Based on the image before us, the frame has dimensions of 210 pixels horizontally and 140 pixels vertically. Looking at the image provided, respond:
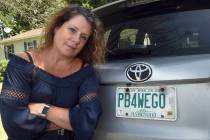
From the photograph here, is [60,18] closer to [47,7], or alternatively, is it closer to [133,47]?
[133,47]

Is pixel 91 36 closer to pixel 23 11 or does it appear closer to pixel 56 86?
pixel 56 86

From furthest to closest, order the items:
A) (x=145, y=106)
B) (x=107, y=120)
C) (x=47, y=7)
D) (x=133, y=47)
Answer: (x=47, y=7) → (x=133, y=47) → (x=107, y=120) → (x=145, y=106)

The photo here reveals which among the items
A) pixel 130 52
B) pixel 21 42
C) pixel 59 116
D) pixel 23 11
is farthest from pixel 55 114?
pixel 21 42

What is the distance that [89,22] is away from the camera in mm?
3303

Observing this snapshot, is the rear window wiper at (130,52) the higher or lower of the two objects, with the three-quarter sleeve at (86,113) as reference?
higher

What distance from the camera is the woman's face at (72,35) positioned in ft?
10.8

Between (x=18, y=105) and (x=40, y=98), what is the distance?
7.1 inches

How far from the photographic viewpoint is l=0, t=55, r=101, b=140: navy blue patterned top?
315cm

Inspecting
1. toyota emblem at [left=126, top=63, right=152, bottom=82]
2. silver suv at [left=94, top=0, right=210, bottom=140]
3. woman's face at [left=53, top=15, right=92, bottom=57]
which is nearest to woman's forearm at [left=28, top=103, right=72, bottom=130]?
silver suv at [left=94, top=0, right=210, bottom=140]

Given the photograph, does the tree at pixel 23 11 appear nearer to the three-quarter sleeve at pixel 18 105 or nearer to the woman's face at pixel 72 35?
the woman's face at pixel 72 35

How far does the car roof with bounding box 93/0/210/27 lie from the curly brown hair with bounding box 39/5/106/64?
37 cm

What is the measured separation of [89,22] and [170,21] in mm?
621

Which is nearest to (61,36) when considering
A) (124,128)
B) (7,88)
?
(7,88)

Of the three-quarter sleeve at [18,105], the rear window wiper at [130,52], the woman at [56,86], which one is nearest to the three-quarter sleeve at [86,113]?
the woman at [56,86]
